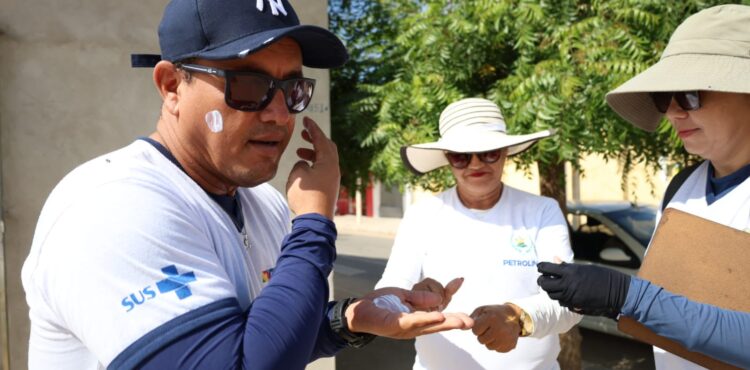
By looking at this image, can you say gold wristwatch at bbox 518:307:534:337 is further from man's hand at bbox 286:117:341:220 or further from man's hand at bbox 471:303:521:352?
man's hand at bbox 286:117:341:220

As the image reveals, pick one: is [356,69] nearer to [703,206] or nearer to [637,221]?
[703,206]

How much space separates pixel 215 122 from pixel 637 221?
6.13 metres

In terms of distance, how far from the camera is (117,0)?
3.85m

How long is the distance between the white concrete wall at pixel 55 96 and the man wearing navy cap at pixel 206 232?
8.61 ft

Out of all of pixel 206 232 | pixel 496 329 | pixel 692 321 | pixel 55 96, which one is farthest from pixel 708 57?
pixel 55 96

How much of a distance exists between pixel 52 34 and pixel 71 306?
3297mm

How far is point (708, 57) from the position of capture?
1875mm

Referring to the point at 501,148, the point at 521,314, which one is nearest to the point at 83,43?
the point at 501,148

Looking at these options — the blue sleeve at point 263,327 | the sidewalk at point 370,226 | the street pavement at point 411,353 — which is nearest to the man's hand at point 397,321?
the blue sleeve at point 263,327

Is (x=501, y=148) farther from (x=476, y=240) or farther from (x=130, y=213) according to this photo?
(x=130, y=213)

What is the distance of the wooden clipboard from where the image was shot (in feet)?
5.44

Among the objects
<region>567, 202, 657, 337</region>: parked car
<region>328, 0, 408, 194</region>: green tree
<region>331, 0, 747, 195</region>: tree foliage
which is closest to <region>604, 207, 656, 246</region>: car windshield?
<region>567, 202, 657, 337</region>: parked car

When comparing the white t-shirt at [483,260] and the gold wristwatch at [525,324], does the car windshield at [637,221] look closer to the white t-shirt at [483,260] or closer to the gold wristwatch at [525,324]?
the white t-shirt at [483,260]

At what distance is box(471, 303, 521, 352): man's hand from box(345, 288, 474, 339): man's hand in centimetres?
46
